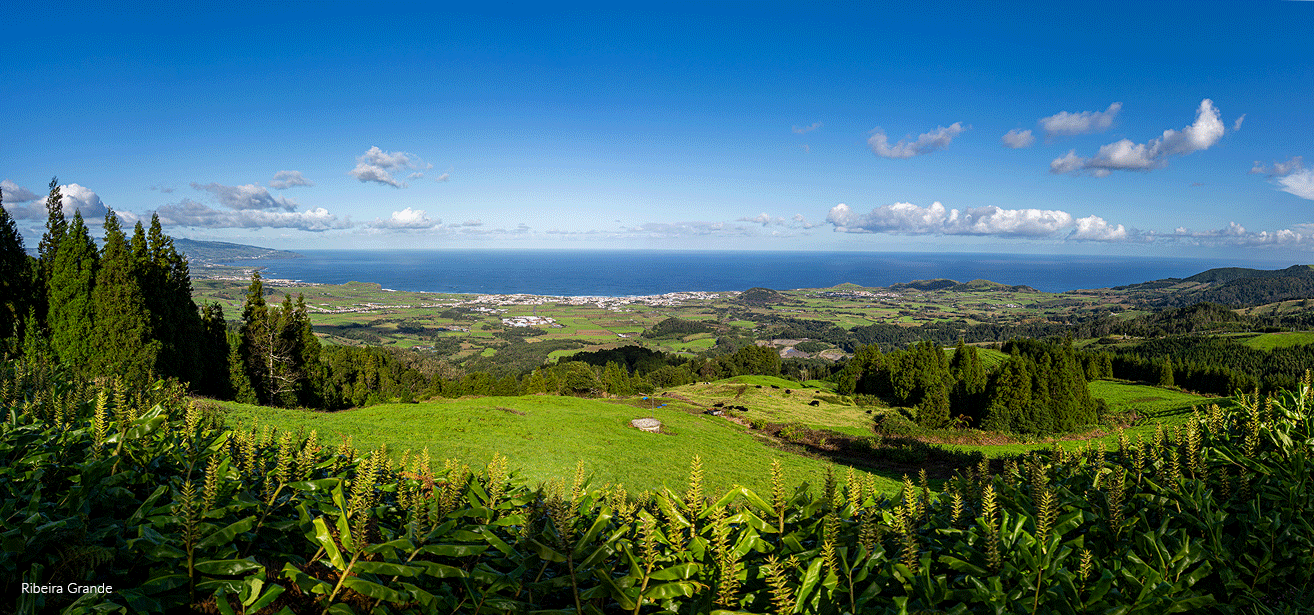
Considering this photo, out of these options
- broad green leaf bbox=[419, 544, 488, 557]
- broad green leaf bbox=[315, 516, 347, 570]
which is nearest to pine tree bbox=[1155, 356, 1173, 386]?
broad green leaf bbox=[419, 544, 488, 557]

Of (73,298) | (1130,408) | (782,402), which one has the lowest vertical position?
(782,402)

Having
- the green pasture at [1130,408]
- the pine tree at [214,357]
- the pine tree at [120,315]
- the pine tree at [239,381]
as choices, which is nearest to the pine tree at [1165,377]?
the green pasture at [1130,408]

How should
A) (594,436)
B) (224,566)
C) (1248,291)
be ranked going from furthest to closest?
(1248,291), (594,436), (224,566)

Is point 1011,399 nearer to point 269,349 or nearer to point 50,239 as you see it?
point 269,349

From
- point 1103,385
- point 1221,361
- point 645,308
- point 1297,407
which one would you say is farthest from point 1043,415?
point 645,308

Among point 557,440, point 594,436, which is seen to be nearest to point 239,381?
point 557,440

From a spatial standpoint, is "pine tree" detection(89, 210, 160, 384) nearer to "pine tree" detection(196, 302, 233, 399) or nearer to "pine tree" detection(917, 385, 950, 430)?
"pine tree" detection(196, 302, 233, 399)
